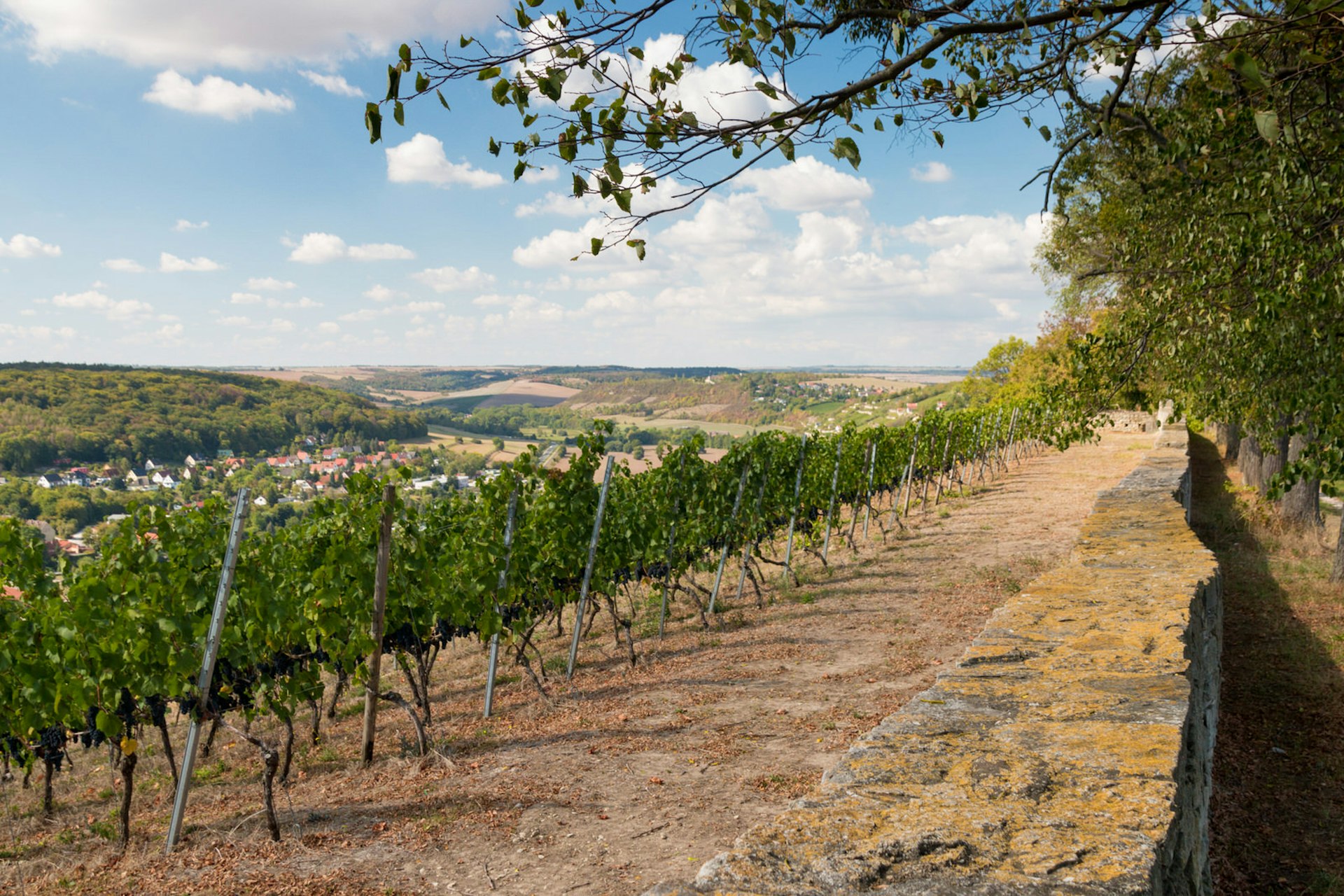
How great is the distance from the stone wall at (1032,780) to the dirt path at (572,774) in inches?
51.2

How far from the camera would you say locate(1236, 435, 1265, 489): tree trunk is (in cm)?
1391

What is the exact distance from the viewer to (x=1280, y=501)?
1102 centimetres

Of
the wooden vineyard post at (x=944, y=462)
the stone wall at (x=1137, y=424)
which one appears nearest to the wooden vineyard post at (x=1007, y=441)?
the wooden vineyard post at (x=944, y=462)

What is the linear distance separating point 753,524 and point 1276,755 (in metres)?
5.77

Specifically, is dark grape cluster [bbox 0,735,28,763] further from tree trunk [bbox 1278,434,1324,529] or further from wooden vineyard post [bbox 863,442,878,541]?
tree trunk [bbox 1278,434,1324,529]

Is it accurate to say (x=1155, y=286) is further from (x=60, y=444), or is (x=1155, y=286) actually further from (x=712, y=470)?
(x=60, y=444)

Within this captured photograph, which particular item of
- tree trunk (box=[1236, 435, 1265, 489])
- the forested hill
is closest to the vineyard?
tree trunk (box=[1236, 435, 1265, 489])

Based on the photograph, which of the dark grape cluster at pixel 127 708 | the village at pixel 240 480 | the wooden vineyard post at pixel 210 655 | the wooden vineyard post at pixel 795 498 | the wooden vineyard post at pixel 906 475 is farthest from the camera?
the wooden vineyard post at pixel 906 475

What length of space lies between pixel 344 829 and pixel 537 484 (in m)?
3.46

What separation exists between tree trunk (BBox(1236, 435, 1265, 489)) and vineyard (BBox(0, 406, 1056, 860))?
8576 millimetres

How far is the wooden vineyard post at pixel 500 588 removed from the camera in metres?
6.15

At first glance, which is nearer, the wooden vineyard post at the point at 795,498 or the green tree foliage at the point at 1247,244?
the green tree foliage at the point at 1247,244

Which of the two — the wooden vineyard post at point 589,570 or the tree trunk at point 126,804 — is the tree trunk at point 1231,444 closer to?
the wooden vineyard post at point 589,570

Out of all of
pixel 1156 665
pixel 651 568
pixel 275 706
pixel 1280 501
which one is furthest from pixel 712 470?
pixel 1280 501
